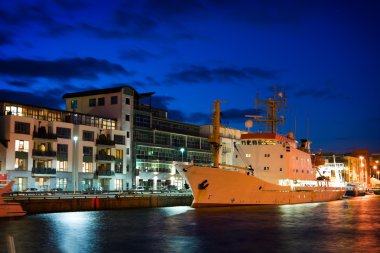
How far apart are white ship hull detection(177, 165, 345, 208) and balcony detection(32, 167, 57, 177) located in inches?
1187

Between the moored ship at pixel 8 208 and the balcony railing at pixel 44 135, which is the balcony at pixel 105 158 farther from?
the moored ship at pixel 8 208

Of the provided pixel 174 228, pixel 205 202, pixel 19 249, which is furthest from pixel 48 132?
pixel 19 249

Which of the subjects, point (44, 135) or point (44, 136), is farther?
point (44, 135)

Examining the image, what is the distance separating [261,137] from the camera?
2906 inches

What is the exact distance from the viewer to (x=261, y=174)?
72688 millimetres

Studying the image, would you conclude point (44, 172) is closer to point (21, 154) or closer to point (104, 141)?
point (21, 154)

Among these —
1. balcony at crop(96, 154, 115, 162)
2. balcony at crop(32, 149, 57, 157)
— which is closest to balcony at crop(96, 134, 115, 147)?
balcony at crop(96, 154, 115, 162)

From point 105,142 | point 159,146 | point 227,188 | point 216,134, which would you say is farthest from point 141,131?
point 227,188

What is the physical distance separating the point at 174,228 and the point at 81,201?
22439mm

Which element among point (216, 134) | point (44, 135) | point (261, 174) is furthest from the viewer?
point (44, 135)

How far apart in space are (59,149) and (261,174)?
121 feet

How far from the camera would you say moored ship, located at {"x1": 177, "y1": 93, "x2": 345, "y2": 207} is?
6128 centimetres

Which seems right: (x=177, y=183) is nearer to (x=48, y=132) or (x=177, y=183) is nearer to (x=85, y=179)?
(x=85, y=179)

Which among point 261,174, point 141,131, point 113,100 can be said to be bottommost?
point 261,174
